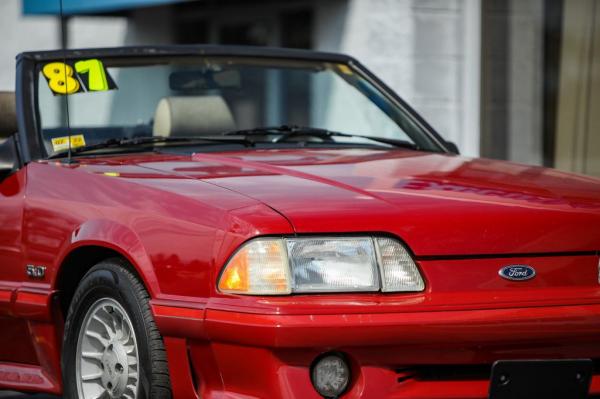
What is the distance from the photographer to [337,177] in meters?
4.36

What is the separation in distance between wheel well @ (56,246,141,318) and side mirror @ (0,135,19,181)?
0.69 meters

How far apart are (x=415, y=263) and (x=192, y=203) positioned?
68cm

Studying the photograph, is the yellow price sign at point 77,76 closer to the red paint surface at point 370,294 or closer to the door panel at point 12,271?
the door panel at point 12,271

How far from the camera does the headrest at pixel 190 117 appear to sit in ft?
17.9

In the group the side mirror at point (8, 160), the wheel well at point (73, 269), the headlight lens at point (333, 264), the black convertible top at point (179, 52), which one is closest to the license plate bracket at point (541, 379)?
the headlight lens at point (333, 264)

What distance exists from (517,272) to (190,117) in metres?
2.00

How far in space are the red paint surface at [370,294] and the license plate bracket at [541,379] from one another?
4cm

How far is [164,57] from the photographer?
5.71 m

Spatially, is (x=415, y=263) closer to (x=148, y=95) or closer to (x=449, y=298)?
(x=449, y=298)

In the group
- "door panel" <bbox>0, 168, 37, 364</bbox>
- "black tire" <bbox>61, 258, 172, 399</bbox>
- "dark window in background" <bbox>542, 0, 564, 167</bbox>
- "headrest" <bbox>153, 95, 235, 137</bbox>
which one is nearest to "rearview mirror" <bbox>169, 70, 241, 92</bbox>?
"headrest" <bbox>153, 95, 235, 137</bbox>

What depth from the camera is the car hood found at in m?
3.82

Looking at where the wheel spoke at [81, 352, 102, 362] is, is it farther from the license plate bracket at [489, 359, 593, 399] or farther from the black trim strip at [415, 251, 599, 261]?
the license plate bracket at [489, 359, 593, 399]

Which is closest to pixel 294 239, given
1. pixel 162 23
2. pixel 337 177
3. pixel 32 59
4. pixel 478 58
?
pixel 337 177

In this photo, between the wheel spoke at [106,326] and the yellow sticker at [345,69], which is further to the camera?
the yellow sticker at [345,69]
